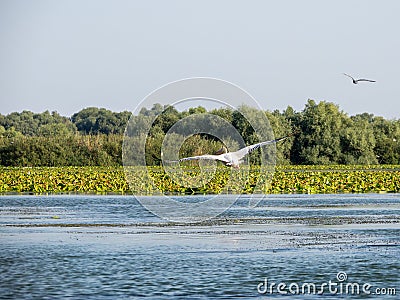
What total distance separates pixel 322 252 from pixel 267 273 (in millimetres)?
2852

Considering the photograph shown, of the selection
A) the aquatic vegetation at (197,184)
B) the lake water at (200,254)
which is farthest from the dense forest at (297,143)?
the lake water at (200,254)

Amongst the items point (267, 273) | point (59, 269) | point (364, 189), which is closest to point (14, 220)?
point (59, 269)

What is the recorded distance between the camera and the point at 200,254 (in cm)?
1933

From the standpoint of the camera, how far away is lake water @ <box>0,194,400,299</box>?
1573cm

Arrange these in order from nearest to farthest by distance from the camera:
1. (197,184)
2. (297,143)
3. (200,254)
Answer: (200,254) → (197,184) → (297,143)

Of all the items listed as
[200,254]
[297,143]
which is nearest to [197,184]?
[200,254]

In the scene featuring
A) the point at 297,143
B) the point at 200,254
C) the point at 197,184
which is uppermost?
the point at 297,143

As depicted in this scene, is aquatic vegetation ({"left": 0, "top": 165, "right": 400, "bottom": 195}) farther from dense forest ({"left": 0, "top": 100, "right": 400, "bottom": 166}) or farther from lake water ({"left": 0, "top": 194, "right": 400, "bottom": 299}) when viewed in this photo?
lake water ({"left": 0, "top": 194, "right": 400, "bottom": 299})

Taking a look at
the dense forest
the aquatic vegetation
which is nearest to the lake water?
the aquatic vegetation

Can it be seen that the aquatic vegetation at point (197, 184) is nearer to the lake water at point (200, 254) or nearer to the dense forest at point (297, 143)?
Answer: the dense forest at point (297, 143)

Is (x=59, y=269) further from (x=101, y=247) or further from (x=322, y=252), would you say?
(x=322, y=252)

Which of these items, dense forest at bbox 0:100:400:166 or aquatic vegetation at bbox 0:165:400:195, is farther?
dense forest at bbox 0:100:400:166

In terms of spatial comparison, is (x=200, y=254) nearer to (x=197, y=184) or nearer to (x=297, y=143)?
(x=197, y=184)

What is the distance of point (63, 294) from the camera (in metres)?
15.2
